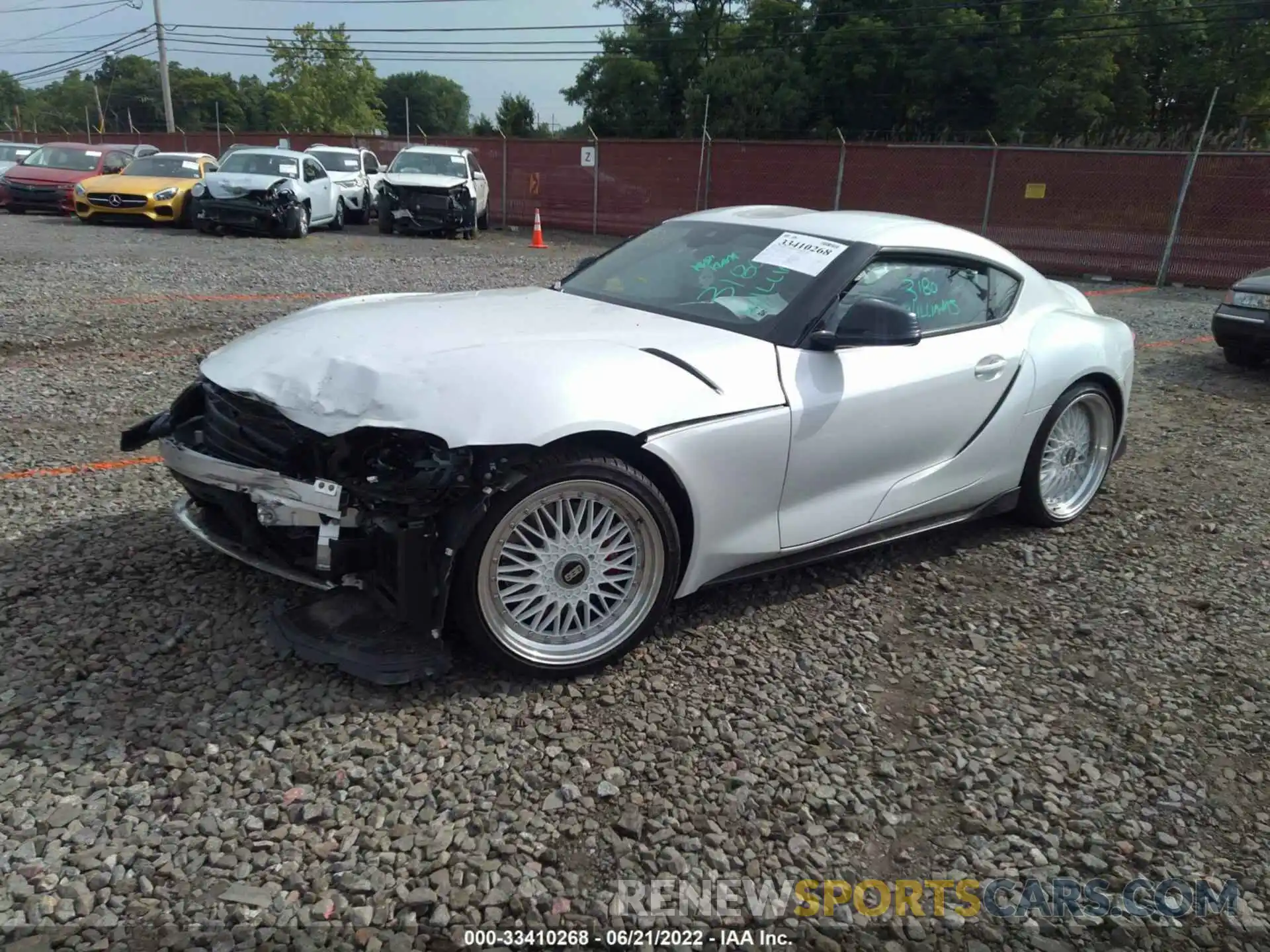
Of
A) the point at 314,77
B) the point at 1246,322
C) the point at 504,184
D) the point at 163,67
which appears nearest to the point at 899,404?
the point at 1246,322

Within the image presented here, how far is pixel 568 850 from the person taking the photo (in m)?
2.31

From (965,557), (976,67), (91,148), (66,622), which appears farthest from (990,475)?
(976,67)

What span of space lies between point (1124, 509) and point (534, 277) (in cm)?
932

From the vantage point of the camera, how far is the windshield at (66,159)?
18.5 m

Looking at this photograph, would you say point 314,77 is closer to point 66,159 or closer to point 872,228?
point 66,159

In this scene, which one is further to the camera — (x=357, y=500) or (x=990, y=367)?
(x=990, y=367)

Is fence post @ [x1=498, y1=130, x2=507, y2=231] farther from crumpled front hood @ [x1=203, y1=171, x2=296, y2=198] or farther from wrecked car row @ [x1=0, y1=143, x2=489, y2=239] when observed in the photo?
crumpled front hood @ [x1=203, y1=171, x2=296, y2=198]

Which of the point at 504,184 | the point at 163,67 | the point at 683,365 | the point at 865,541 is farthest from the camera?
the point at 163,67

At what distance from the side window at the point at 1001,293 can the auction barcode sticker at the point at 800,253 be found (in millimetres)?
863

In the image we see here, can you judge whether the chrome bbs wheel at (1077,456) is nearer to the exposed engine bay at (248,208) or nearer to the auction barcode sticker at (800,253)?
the auction barcode sticker at (800,253)

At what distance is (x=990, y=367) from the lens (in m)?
3.84

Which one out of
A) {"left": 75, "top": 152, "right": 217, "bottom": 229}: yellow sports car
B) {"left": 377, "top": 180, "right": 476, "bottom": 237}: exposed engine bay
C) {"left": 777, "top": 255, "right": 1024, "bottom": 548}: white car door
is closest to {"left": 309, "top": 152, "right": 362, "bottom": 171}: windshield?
{"left": 377, "top": 180, "right": 476, "bottom": 237}: exposed engine bay

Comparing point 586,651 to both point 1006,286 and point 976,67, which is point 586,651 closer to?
point 1006,286

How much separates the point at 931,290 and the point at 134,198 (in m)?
16.1
